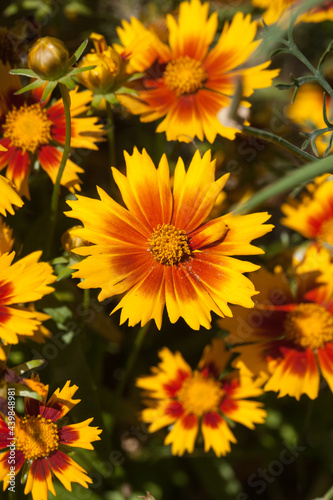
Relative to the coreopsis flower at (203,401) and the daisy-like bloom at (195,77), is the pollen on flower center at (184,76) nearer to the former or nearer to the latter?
the daisy-like bloom at (195,77)

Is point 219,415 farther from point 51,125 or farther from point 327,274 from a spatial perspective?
point 51,125

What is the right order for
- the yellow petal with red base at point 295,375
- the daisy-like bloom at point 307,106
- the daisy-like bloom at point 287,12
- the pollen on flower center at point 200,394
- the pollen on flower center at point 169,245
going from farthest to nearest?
the daisy-like bloom at point 307,106, the daisy-like bloom at point 287,12, the pollen on flower center at point 200,394, the yellow petal with red base at point 295,375, the pollen on flower center at point 169,245

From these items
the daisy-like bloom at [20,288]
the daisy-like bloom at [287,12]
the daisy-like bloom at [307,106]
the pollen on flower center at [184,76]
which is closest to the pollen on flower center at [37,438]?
the daisy-like bloom at [20,288]

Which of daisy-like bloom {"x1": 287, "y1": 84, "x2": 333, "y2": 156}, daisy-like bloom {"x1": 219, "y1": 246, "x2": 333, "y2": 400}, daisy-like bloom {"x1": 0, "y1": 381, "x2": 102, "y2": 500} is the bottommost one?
daisy-like bloom {"x1": 0, "y1": 381, "x2": 102, "y2": 500}

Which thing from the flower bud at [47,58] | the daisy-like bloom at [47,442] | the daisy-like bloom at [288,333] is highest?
the flower bud at [47,58]

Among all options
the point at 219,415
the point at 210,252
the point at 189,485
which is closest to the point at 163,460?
the point at 189,485

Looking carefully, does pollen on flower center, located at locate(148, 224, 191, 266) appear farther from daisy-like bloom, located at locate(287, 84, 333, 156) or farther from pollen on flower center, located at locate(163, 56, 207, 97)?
daisy-like bloom, located at locate(287, 84, 333, 156)

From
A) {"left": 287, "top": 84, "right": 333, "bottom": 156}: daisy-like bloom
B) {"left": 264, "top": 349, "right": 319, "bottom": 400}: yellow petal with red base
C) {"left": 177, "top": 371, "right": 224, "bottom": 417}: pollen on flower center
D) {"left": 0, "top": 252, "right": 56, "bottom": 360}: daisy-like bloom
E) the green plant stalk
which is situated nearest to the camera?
the green plant stalk

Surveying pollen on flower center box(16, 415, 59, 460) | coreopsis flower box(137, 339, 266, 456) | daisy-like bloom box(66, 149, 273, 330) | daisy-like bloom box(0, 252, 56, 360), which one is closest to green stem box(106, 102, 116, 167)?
daisy-like bloom box(66, 149, 273, 330)
